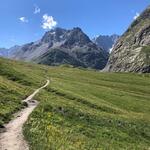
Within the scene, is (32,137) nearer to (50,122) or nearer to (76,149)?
(76,149)

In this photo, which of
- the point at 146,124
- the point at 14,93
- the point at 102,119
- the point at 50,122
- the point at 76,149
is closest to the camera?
the point at 76,149

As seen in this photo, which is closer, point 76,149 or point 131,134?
point 76,149

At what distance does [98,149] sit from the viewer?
31.0 metres

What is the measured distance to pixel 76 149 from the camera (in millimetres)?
28562

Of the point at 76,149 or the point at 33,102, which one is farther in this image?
the point at 33,102

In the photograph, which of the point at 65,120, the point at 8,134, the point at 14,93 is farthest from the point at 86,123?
the point at 14,93

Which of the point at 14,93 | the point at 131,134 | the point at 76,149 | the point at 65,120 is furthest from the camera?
the point at 14,93

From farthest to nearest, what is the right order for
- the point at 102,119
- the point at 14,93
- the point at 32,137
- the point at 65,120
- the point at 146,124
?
the point at 14,93
the point at 146,124
the point at 102,119
the point at 65,120
the point at 32,137

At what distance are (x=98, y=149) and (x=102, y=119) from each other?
18784 millimetres

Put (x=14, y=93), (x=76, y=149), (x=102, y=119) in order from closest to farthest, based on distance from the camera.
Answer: (x=76, y=149), (x=102, y=119), (x=14, y=93)

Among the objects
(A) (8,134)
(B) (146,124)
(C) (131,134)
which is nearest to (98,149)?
(A) (8,134)

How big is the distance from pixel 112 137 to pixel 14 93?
Answer: 26395 millimetres

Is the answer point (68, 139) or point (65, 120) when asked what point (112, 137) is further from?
point (68, 139)

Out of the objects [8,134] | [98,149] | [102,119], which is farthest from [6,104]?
[98,149]
